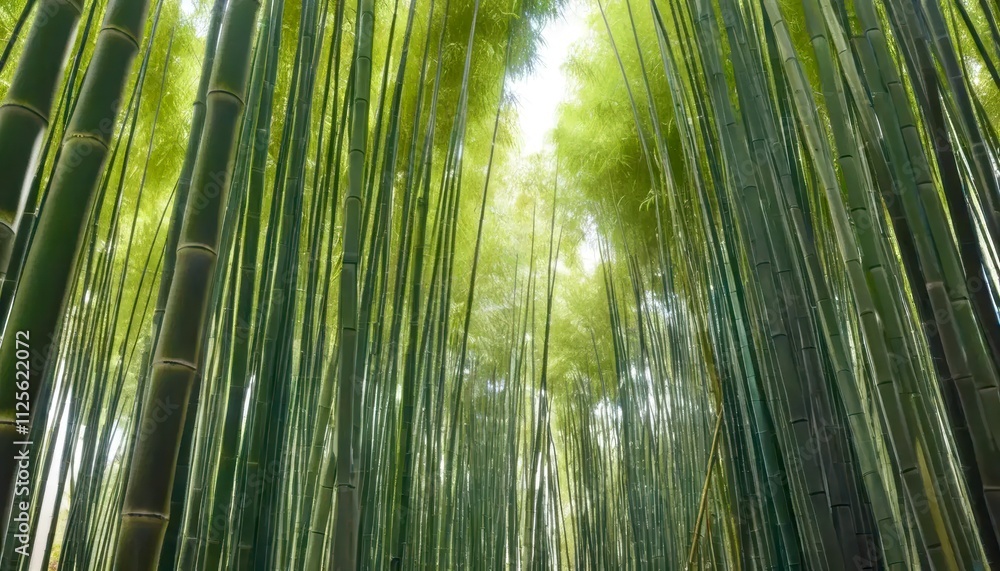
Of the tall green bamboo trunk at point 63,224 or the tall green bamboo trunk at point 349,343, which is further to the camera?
the tall green bamboo trunk at point 349,343

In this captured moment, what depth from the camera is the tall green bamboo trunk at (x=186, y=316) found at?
59 centimetres

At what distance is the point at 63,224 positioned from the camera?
57 cm

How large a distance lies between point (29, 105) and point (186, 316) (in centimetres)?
22

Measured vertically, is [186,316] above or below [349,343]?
below

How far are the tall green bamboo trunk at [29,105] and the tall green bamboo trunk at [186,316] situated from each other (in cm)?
14

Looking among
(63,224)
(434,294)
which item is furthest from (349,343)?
(434,294)

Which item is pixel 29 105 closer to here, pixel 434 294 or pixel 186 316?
pixel 186 316

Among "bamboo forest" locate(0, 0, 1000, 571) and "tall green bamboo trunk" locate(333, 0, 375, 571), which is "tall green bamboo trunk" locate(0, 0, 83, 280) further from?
"tall green bamboo trunk" locate(333, 0, 375, 571)

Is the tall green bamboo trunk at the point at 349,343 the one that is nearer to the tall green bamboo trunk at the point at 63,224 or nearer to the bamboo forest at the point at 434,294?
the bamboo forest at the point at 434,294

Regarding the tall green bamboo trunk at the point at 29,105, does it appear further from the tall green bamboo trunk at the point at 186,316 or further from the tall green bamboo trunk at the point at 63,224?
the tall green bamboo trunk at the point at 186,316

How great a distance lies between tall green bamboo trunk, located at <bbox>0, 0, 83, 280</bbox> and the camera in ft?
1.81

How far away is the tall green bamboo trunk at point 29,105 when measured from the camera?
55 centimetres

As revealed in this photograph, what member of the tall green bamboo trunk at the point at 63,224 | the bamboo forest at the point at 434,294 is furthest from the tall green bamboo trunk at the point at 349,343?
the tall green bamboo trunk at the point at 63,224

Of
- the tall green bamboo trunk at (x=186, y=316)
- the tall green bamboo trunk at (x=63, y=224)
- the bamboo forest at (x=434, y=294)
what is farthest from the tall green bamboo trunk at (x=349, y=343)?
the tall green bamboo trunk at (x=63, y=224)
